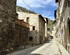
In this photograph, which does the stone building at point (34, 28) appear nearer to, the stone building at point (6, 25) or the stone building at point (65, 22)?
the stone building at point (65, 22)

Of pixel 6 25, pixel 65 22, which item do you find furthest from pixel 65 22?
pixel 6 25

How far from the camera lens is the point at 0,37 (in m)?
7.95

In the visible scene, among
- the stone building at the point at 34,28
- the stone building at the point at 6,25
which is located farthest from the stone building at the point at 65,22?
the stone building at the point at 34,28

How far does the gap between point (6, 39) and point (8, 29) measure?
3.24 ft

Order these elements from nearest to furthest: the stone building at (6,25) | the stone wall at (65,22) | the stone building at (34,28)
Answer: the stone building at (6,25)
the stone wall at (65,22)
the stone building at (34,28)

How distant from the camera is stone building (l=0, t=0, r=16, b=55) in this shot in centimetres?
817

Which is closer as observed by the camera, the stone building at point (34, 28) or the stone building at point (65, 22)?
the stone building at point (65, 22)

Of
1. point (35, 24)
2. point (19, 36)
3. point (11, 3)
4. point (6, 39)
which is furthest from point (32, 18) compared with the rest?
point (6, 39)

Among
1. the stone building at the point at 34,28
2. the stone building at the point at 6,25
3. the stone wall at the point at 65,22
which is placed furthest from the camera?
the stone building at the point at 34,28

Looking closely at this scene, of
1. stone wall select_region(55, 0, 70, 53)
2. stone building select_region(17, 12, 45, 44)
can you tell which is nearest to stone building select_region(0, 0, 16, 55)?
stone wall select_region(55, 0, 70, 53)

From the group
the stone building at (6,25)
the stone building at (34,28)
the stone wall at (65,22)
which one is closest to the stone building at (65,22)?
the stone wall at (65,22)

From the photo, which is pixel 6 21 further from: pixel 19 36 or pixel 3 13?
pixel 19 36

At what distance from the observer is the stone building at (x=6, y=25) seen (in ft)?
26.8

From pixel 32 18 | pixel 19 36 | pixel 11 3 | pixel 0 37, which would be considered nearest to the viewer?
pixel 0 37
